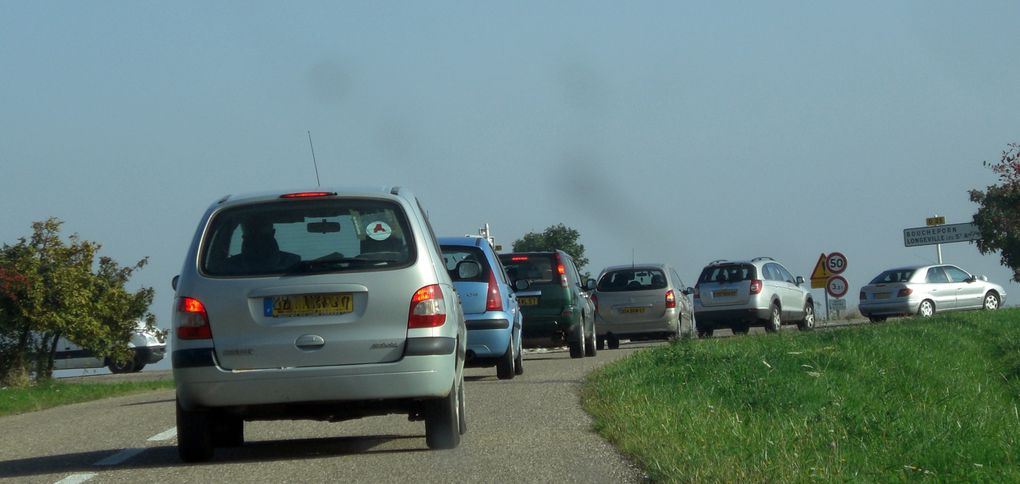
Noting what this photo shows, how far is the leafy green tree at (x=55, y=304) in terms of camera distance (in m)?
29.3

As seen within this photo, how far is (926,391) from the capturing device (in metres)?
14.1

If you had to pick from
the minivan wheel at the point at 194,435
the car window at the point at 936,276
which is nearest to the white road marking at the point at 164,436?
the minivan wheel at the point at 194,435

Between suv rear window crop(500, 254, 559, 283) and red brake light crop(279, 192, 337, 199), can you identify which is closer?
red brake light crop(279, 192, 337, 199)

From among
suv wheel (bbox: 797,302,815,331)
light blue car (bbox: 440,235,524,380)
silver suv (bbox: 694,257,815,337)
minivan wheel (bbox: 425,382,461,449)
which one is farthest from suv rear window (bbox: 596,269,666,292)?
minivan wheel (bbox: 425,382,461,449)

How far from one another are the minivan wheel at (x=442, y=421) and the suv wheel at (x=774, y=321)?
22.1 meters

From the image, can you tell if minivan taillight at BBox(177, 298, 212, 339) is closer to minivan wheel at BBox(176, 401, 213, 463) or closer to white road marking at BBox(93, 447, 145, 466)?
minivan wheel at BBox(176, 401, 213, 463)

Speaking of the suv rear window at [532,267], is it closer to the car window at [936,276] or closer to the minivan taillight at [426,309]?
the minivan taillight at [426,309]

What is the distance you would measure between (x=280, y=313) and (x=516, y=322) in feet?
28.4

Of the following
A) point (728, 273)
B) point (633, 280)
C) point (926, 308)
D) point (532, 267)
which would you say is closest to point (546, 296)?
point (532, 267)

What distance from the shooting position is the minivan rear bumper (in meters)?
8.95

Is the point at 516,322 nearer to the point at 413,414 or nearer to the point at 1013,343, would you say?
the point at 413,414

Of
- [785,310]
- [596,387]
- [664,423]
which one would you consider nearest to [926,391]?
[596,387]

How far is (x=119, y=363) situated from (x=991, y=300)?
24.1 metres

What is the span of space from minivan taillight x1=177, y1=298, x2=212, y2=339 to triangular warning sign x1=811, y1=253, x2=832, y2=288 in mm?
33557
